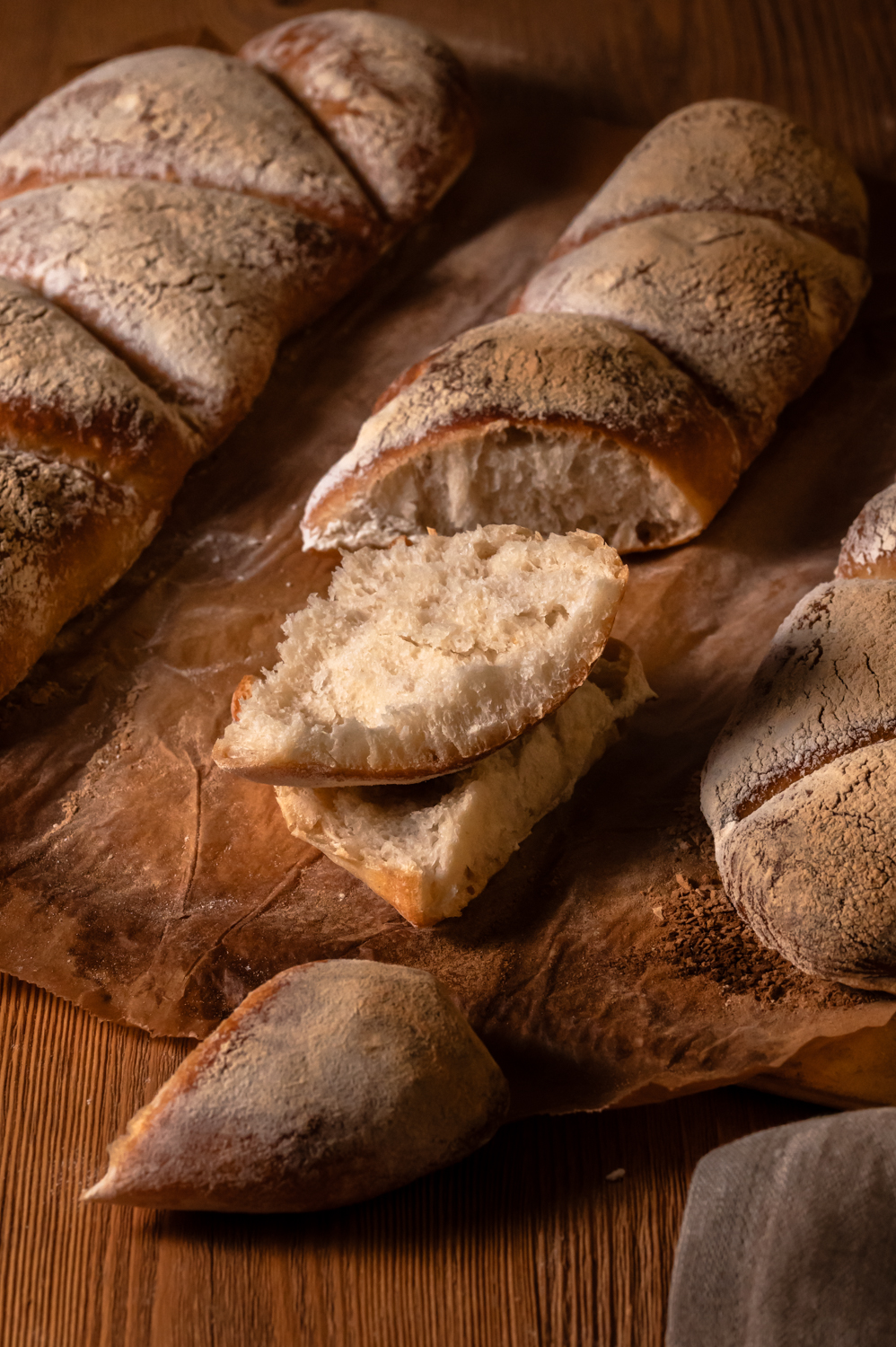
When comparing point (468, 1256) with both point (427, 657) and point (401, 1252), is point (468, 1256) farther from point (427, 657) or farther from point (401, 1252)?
point (427, 657)

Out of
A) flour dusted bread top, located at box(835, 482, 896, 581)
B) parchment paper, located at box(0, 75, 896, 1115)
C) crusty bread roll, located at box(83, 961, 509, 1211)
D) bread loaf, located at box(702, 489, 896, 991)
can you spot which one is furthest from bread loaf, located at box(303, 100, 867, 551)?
crusty bread roll, located at box(83, 961, 509, 1211)

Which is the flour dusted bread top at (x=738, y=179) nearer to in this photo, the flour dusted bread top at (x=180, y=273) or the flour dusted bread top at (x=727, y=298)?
the flour dusted bread top at (x=727, y=298)

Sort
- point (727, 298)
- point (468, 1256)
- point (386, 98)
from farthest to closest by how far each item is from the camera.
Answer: point (386, 98), point (727, 298), point (468, 1256)

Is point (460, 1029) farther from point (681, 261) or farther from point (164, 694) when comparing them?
point (681, 261)

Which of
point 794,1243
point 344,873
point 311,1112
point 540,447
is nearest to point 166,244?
point 540,447

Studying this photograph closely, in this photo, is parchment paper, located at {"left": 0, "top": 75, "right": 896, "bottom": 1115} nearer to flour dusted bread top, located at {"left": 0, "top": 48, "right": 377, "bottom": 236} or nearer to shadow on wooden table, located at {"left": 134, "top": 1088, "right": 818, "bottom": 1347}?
shadow on wooden table, located at {"left": 134, "top": 1088, "right": 818, "bottom": 1347}

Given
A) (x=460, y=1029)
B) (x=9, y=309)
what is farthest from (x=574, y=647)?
(x=9, y=309)

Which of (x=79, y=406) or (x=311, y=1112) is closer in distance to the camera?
(x=311, y=1112)
